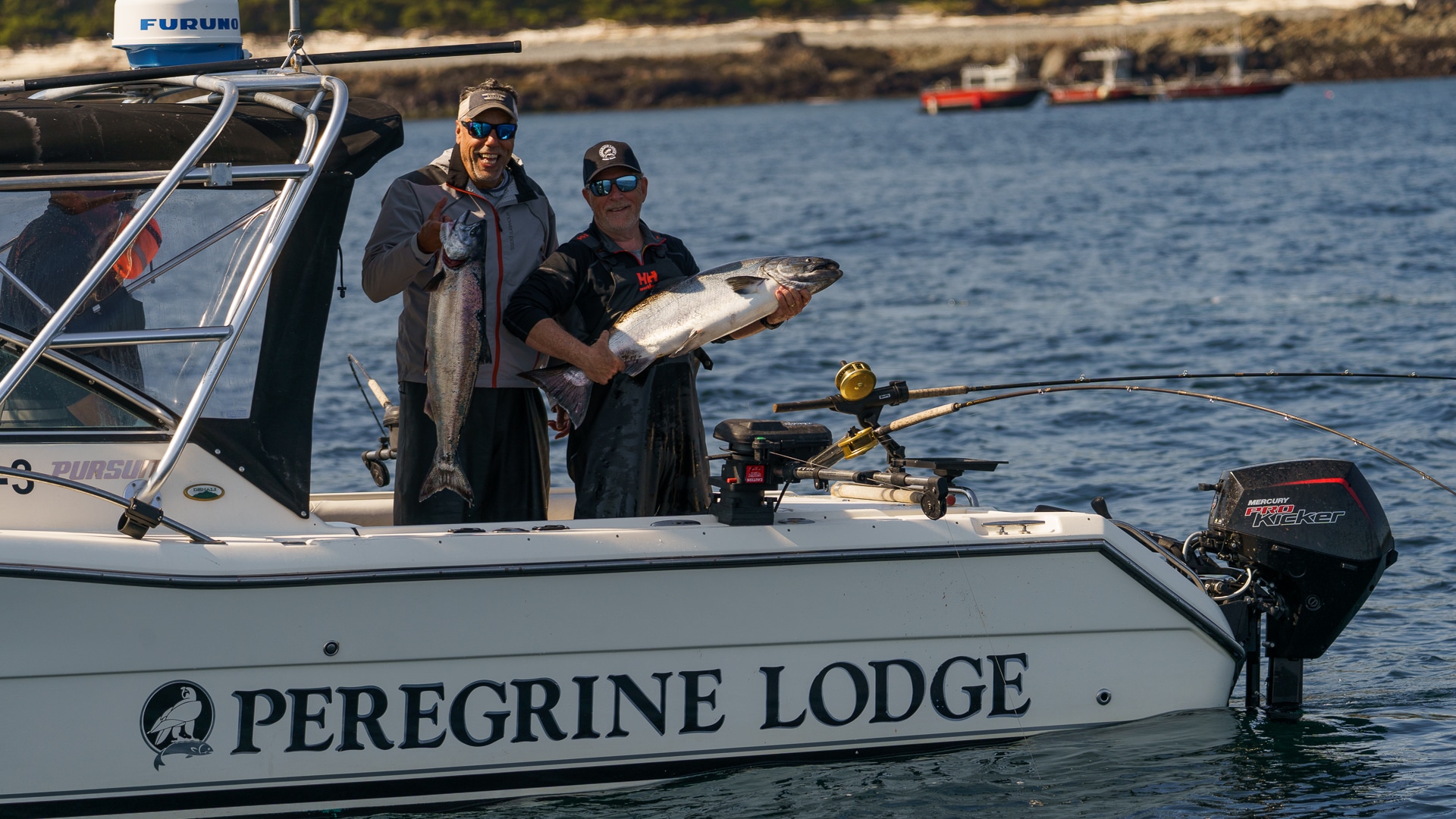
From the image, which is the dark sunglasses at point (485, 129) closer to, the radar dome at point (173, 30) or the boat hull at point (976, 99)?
the radar dome at point (173, 30)

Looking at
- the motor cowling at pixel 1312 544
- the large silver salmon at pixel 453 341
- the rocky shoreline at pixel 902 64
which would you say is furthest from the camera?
the rocky shoreline at pixel 902 64

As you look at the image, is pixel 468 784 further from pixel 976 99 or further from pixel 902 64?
pixel 902 64

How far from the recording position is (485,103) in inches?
173

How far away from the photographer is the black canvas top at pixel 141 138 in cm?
402

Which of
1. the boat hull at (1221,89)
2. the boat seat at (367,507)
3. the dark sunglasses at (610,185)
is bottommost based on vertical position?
the boat seat at (367,507)

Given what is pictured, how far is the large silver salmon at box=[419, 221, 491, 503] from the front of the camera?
13.6 ft

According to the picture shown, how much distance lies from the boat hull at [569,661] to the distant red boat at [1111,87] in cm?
7487

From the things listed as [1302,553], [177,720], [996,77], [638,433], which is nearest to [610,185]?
[638,433]

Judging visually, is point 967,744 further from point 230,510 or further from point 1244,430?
point 1244,430

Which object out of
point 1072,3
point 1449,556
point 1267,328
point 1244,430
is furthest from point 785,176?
point 1072,3

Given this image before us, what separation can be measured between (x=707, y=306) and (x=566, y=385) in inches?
19.1

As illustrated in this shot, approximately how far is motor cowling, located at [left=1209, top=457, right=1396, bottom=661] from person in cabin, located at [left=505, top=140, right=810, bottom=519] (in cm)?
176

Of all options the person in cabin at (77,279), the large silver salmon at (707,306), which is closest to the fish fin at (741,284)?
the large silver salmon at (707,306)

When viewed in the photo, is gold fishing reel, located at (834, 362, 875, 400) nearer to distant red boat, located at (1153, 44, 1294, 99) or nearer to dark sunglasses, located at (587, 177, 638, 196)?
dark sunglasses, located at (587, 177, 638, 196)
